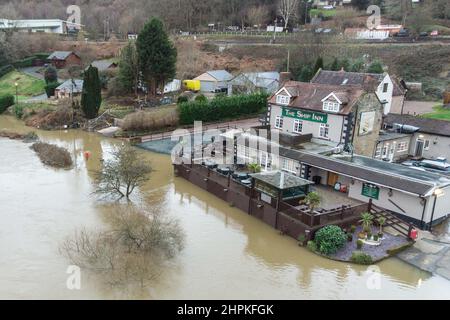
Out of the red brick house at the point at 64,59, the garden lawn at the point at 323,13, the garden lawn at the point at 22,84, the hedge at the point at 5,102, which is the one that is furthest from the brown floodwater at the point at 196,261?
the garden lawn at the point at 323,13

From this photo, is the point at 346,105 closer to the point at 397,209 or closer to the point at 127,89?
the point at 397,209

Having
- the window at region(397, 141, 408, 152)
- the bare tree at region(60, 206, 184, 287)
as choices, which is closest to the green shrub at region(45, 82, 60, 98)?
the bare tree at region(60, 206, 184, 287)

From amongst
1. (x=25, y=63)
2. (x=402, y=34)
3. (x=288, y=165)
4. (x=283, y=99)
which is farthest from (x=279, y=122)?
(x=402, y=34)

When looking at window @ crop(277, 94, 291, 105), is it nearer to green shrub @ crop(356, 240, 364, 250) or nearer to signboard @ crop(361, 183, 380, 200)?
signboard @ crop(361, 183, 380, 200)

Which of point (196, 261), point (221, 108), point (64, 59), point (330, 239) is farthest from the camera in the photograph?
point (64, 59)

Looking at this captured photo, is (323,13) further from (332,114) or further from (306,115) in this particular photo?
(332,114)

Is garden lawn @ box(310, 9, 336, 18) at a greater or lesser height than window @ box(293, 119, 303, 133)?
greater
